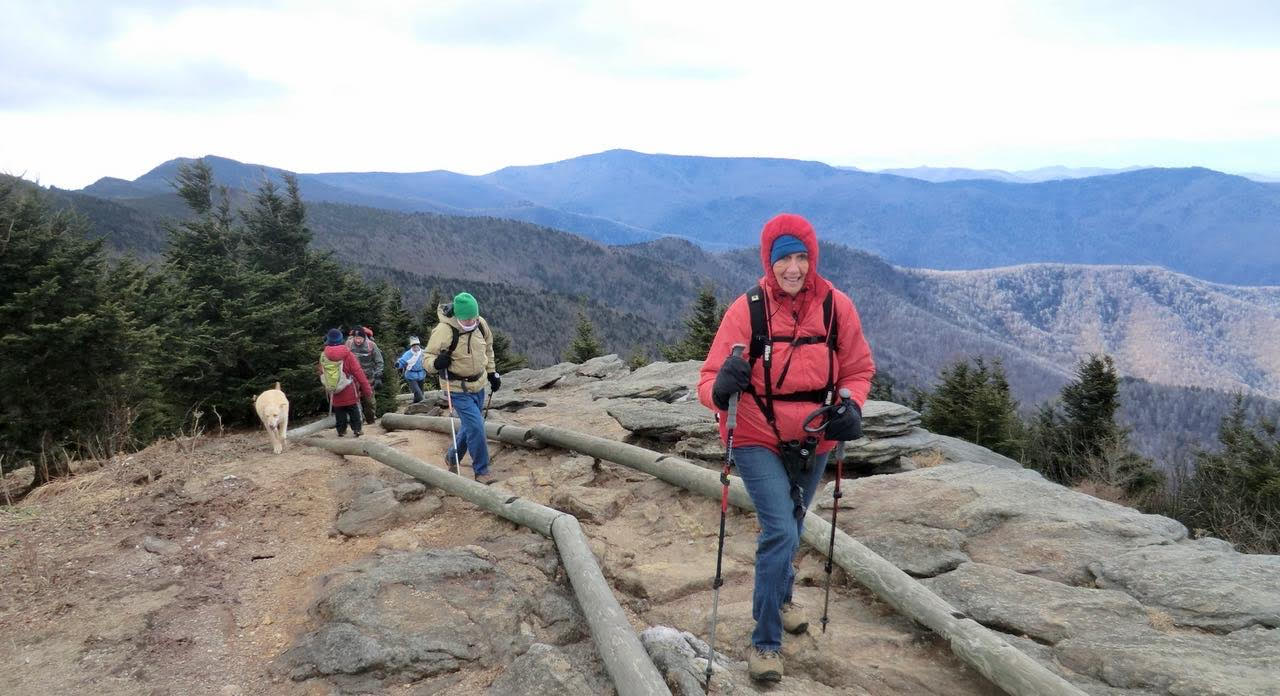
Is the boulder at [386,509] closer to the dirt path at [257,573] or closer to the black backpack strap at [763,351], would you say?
the dirt path at [257,573]

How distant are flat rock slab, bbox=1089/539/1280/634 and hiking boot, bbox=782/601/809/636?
234 centimetres

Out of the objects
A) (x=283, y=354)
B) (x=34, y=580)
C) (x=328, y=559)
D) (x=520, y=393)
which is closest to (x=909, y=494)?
(x=328, y=559)

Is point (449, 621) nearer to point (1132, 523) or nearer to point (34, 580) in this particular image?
point (34, 580)

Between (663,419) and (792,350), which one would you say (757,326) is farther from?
(663,419)

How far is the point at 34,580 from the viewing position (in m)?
4.90

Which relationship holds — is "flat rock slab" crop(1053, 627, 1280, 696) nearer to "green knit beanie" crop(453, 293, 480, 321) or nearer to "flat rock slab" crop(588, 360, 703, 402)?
"green knit beanie" crop(453, 293, 480, 321)

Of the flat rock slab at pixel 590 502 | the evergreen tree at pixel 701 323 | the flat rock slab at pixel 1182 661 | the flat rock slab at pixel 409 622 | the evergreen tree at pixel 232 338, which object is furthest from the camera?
the evergreen tree at pixel 701 323

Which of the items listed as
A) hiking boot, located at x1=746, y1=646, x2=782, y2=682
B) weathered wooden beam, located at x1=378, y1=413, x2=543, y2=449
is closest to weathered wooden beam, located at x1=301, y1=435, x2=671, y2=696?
hiking boot, located at x1=746, y1=646, x2=782, y2=682

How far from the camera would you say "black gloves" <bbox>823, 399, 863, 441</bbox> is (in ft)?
11.7

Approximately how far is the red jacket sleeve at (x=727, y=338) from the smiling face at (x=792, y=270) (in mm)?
241

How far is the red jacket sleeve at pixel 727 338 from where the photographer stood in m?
3.73

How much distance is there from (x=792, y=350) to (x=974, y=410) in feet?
85.9

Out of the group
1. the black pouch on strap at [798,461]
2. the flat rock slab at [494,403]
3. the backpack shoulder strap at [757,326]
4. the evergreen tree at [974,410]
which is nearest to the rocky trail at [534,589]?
the black pouch on strap at [798,461]

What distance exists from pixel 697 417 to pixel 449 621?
514 centimetres
